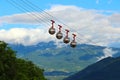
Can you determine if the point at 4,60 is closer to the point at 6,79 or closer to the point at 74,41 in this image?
the point at 6,79

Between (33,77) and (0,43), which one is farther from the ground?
(0,43)

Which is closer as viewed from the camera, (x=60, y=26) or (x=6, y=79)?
(x=60, y=26)

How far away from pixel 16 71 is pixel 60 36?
87.2 metres

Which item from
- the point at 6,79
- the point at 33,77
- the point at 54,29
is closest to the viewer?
the point at 54,29

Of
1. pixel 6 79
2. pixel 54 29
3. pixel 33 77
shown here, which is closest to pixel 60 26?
pixel 54 29

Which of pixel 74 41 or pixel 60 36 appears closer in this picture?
pixel 60 36

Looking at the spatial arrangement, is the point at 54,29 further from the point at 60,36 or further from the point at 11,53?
the point at 11,53

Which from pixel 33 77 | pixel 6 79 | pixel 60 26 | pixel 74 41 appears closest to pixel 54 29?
pixel 60 26

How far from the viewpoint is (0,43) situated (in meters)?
130

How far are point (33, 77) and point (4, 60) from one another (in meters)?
29.9

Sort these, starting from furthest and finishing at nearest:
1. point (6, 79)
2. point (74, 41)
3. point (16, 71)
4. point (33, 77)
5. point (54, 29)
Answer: point (33, 77) → point (16, 71) → point (6, 79) → point (74, 41) → point (54, 29)

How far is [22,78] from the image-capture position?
438 ft

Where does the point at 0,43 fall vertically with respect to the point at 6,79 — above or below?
above

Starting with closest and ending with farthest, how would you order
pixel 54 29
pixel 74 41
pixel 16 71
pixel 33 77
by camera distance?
pixel 54 29
pixel 74 41
pixel 16 71
pixel 33 77
